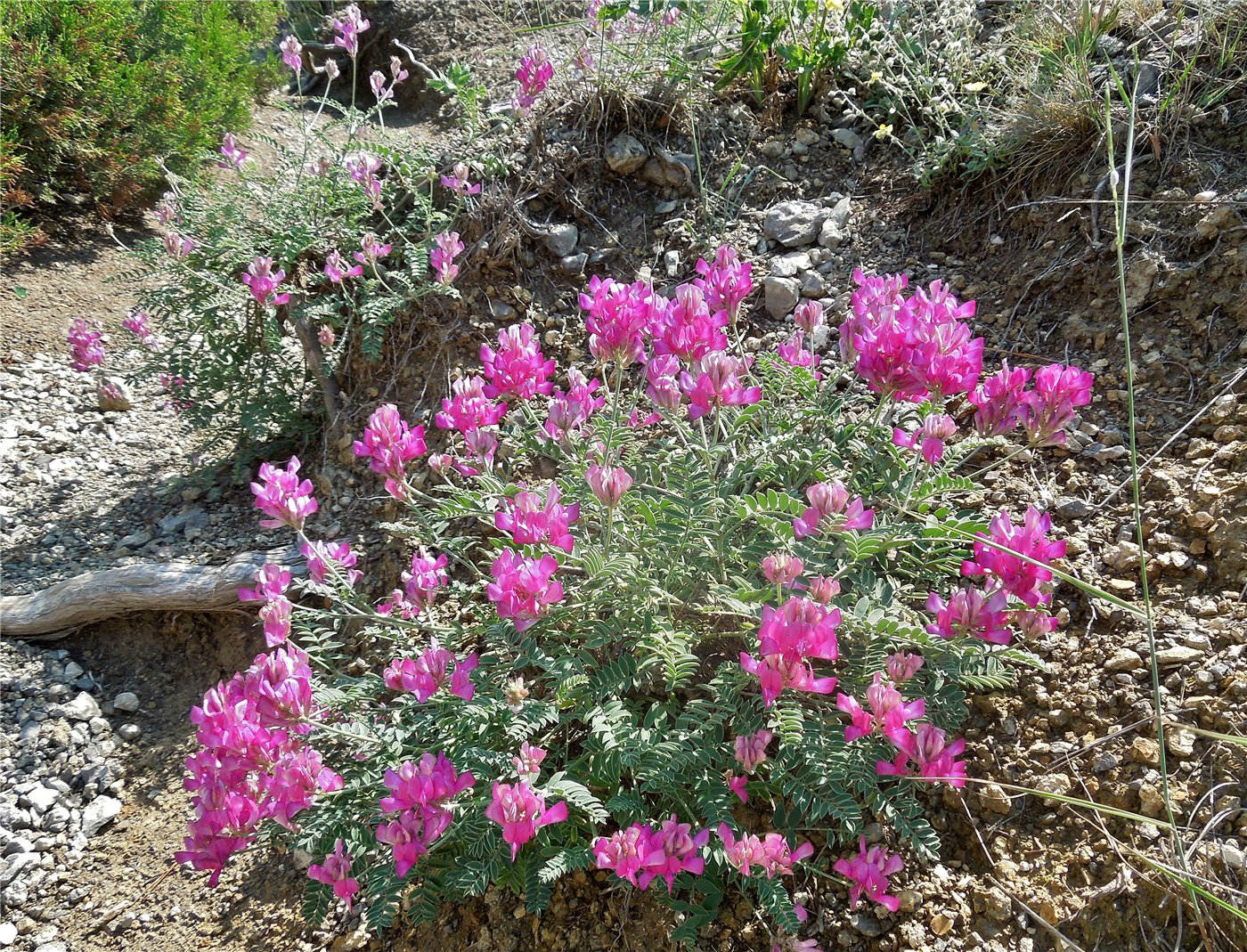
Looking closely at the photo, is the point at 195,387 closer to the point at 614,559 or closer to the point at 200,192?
the point at 200,192

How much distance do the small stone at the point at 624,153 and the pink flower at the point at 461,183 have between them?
2.07ft

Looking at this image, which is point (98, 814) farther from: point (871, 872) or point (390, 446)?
point (871, 872)

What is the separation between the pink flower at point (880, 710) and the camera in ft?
5.44

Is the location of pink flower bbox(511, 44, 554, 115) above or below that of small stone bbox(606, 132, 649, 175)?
above

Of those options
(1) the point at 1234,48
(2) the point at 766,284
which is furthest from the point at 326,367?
(1) the point at 1234,48

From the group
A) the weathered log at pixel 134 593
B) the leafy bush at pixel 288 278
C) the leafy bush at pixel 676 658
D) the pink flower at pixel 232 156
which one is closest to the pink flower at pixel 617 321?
the leafy bush at pixel 676 658

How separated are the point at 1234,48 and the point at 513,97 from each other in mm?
2767

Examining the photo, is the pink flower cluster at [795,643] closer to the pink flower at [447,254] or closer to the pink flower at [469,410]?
the pink flower at [469,410]

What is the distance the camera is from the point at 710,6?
4359 mm

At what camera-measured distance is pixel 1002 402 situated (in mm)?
1840

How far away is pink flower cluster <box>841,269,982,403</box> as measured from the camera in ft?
5.90

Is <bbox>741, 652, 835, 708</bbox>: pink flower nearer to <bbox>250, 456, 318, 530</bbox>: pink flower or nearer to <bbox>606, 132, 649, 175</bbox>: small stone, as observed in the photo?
<bbox>250, 456, 318, 530</bbox>: pink flower

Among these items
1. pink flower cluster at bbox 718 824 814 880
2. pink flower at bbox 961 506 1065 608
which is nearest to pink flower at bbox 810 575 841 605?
pink flower at bbox 961 506 1065 608

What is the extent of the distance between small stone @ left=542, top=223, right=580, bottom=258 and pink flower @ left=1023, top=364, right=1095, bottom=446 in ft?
7.55
